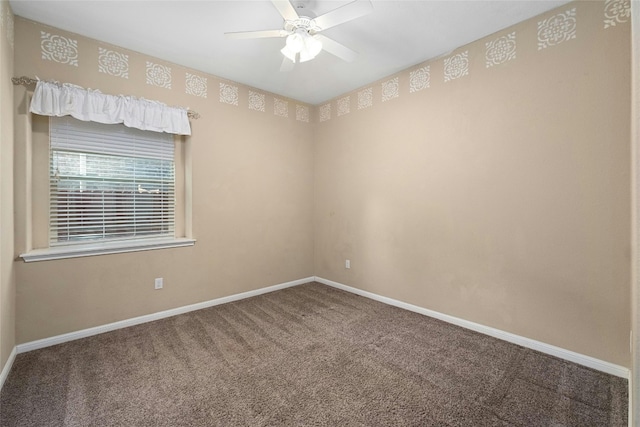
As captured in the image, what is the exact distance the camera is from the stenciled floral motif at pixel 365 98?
11.6ft

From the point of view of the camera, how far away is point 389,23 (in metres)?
2.36

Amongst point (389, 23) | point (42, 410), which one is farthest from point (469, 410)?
point (389, 23)

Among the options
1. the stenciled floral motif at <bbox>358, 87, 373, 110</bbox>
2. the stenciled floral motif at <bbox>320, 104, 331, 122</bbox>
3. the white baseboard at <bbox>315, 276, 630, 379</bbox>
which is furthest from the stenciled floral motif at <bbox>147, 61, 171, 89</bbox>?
the white baseboard at <bbox>315, 276, 630, 379</bbox>

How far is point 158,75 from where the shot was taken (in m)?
2.95

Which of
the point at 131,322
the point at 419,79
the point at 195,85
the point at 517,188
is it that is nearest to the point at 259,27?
the point at 195,85

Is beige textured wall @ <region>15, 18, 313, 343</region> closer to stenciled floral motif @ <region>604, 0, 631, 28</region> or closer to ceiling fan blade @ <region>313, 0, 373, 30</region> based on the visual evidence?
ceiling fan blade @ <region>313, 0, 373, 30</region>

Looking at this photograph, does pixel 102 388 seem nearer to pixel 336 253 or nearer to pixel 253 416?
pixel 253 416

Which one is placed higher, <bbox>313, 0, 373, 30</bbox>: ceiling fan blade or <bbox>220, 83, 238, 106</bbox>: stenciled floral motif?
<bbox>220, 83, 238, 106</bbox>: stenciled floral motif

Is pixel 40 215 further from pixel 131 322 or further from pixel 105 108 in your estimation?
pixel 131 322

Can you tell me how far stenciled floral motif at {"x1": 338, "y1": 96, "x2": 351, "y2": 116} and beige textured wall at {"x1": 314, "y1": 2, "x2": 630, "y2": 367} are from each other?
23 centimetres

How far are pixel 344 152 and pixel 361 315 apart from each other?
215 cm

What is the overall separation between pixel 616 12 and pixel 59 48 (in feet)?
14.4

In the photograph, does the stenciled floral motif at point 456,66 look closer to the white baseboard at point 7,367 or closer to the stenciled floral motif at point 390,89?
the stenciled floral motif at point 390,89

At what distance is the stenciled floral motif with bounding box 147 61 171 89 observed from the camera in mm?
2898
